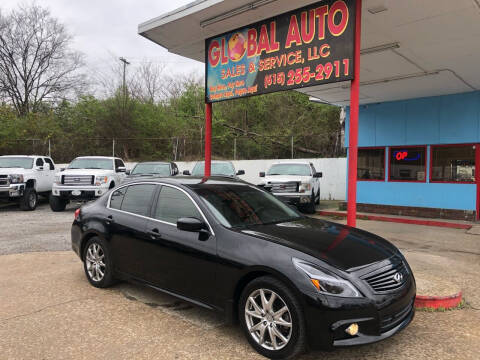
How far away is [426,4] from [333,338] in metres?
5.31

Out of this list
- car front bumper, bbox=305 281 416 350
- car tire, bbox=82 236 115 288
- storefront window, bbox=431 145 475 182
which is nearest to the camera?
car front bumper, bbox=305 281 416 350

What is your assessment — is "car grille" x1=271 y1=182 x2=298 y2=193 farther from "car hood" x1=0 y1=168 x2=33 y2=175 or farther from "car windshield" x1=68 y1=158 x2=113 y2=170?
"car hood" x1=0 y1=168 x2=33 y2=175

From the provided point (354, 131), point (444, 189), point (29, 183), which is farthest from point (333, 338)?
point (29, 183)

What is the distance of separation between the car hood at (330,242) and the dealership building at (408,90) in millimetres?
3881

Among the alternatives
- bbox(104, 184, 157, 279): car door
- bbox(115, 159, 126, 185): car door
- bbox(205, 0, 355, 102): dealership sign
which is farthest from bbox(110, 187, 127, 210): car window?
bbox(115, 159, 126, 185): car door

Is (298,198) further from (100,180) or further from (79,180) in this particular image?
(79,180)

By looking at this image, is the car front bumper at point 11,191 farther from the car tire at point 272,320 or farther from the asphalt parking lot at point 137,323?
the car tire at point 272,320

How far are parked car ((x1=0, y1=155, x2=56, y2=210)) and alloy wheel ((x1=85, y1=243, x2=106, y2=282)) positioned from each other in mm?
9794

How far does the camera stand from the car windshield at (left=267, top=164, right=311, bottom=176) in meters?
12.5

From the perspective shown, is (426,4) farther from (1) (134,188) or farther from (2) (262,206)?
(1) (134,188)

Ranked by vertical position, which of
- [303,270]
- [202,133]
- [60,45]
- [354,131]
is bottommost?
[303,270]

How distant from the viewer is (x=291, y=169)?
501 inches

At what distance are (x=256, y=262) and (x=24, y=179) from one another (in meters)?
12.9

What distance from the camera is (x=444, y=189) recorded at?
10.9 metres
